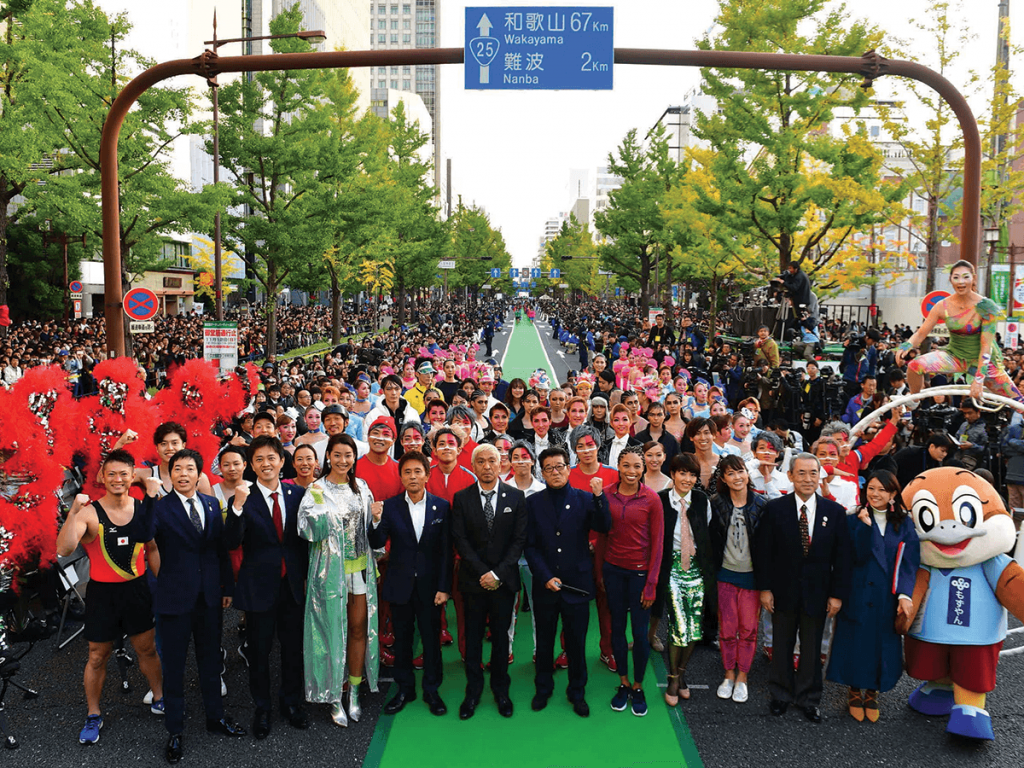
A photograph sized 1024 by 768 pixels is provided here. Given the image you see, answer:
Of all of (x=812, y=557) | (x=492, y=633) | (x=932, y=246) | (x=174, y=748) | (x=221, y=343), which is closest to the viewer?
(x=174, y=748)

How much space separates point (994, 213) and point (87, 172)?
94.1ft

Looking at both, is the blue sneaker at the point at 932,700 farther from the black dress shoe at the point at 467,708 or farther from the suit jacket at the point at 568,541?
the black dress shoe at the point at 467,708

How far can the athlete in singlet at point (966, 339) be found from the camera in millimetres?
6848

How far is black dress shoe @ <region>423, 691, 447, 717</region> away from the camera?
A: 5.59 meters

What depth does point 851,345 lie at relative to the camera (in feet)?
50.4

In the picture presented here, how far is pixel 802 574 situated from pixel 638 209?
4230 cm

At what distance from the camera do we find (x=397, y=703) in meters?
5.62

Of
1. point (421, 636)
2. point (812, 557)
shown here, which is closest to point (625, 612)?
point (812, 557)

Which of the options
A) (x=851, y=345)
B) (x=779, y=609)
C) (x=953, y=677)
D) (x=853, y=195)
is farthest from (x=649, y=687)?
(x=853, y=195)

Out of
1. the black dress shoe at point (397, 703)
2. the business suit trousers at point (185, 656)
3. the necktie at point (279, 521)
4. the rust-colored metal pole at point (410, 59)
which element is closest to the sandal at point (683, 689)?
the black dress shoe at point (397, 703)

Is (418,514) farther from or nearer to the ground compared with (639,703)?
farther from the ground

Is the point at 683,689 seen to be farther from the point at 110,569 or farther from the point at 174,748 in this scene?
the point at 110,569

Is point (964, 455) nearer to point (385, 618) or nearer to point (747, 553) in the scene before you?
point (747, 553)

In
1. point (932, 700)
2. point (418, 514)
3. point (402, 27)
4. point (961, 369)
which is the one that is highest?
point (402, 27)
